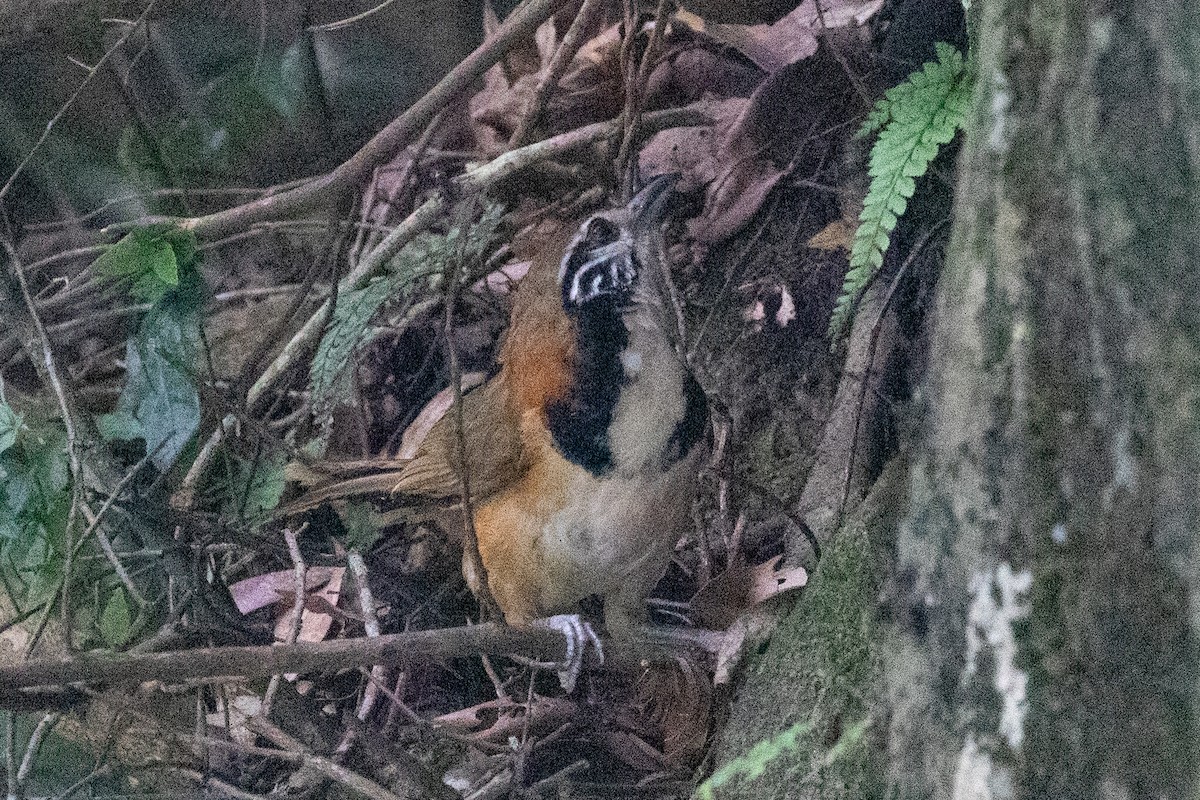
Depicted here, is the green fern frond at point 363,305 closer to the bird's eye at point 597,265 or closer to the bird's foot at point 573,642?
the bird's eye at point 597,265

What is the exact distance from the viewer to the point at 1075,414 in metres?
1.39

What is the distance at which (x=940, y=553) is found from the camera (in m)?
1.55

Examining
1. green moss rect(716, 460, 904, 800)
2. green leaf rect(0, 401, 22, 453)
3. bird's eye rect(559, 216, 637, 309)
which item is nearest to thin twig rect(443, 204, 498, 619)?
bird's eye rect(559, 216, 637, 309)

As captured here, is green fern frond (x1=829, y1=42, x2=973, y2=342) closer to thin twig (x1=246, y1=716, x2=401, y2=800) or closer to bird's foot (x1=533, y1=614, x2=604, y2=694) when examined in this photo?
bird's foot (x1=533, y1=614, x2=604, y2=694)

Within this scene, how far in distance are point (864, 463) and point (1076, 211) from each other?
2.04 metres

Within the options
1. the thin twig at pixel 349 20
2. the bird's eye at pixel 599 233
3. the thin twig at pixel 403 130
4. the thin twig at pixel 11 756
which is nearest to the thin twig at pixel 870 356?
the bird's eye at pixel 599 233

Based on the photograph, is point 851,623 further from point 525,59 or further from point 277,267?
point 277,267

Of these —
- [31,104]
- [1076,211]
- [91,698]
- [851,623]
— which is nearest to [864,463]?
[851,623]

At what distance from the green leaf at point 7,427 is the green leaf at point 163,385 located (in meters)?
0.38

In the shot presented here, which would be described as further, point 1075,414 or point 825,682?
point 825,682

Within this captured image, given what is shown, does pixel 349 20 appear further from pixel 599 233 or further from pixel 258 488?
pixel 258 488

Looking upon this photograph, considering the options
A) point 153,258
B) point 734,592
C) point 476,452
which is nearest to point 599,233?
point 476,452

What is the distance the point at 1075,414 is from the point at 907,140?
172 cm

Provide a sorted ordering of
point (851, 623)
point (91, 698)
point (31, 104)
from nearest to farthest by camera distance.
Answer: point (851, 623), point (91, 698), point (31, 104)
